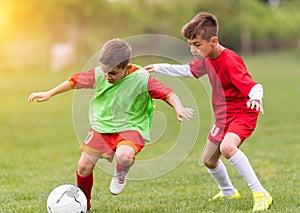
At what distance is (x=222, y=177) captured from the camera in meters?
5.48

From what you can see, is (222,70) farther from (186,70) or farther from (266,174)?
(266,174)

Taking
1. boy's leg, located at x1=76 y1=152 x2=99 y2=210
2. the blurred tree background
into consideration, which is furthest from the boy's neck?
the blurred tree background

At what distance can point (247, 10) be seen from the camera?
56562 millimetres

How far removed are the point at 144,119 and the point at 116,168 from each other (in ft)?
1.60

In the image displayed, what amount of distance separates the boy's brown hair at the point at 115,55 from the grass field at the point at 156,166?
1248 mm

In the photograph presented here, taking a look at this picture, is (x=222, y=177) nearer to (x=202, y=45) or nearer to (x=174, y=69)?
(x=174, y=69)

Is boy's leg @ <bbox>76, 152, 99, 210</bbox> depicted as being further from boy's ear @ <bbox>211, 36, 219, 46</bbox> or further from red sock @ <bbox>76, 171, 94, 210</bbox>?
boy's ear @ <bbox>211, 36, 219, 46</bbox>

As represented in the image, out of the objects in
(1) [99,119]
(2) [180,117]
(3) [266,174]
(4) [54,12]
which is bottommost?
(4) [54,12]

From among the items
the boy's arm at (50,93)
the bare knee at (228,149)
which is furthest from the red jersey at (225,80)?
the boy's arm at (50,93)

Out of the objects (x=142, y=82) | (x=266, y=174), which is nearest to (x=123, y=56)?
(x=142, y=82)

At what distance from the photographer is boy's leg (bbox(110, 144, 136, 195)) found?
4.67 m

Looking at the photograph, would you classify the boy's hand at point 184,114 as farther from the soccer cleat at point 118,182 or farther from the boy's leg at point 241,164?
the soccer cleat at point 118,182

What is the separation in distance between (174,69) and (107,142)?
93 cm

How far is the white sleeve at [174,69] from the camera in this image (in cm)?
520
